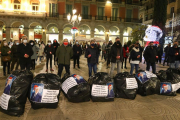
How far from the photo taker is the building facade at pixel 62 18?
83.9 ft

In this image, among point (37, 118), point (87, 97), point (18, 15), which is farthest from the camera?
point (18, 15)

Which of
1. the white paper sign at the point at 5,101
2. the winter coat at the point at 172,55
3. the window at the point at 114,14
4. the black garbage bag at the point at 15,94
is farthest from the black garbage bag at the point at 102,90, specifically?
the window at the point at 114,14

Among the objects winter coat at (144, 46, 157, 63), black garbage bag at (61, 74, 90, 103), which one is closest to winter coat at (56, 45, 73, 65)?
black garbage bag at (61, 74, 90, 103)

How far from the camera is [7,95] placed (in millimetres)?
A: 3473

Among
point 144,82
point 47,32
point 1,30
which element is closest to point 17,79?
point 144,82

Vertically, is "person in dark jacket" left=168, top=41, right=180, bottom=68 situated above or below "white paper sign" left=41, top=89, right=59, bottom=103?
above

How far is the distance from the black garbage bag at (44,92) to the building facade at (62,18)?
23.7 metres

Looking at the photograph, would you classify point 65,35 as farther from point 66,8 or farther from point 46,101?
point 46,101

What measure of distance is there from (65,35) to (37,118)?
2537cm

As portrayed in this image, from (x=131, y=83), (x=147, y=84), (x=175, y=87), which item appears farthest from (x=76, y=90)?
(x=175, y=87)

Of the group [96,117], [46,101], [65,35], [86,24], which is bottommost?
[96,117]

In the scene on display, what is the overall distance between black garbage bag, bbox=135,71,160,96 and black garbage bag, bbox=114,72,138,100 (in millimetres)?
304

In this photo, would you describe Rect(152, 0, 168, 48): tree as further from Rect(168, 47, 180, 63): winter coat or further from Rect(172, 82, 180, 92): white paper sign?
Rect(172, 82, 180, 92): white paper sign

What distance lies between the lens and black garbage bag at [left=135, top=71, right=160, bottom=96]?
15.8 feet
